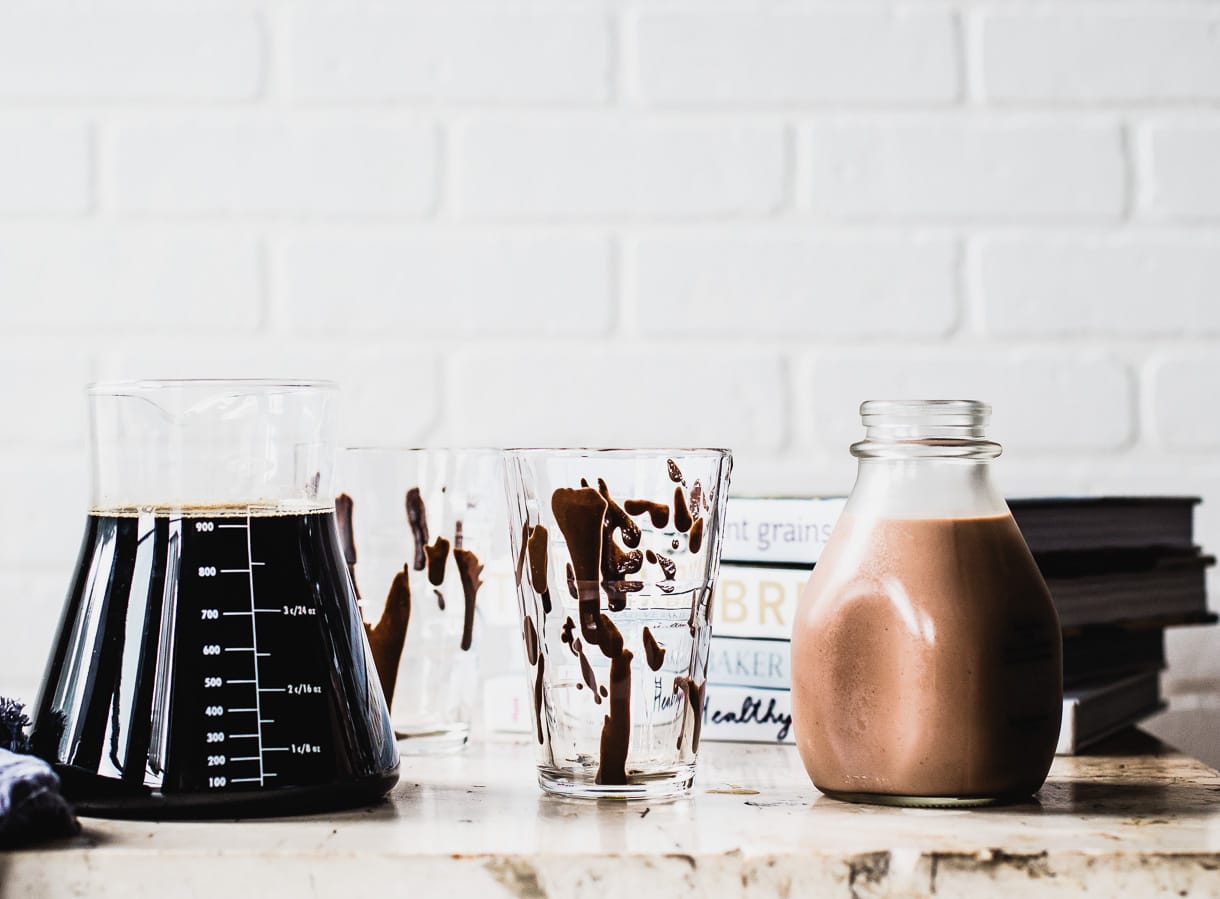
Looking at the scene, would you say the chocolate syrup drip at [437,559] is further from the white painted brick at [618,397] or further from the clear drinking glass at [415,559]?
the white painted brick at [618,397]

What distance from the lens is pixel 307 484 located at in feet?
2.25

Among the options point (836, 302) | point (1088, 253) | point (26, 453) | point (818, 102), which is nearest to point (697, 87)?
point (818, 102)

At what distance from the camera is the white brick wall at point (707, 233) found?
3.87 ft

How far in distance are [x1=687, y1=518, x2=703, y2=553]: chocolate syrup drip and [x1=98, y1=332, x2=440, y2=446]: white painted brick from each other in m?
0.55

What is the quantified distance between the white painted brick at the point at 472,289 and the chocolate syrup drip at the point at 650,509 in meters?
0.53

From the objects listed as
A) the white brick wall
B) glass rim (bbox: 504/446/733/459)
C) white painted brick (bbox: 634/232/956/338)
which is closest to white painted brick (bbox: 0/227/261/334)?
the white brick wall

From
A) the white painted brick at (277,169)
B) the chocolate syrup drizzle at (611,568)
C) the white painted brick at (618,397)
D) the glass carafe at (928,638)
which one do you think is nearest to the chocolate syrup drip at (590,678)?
the chocolate syrup drizzle at (611,568)

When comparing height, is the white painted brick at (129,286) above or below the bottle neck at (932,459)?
above

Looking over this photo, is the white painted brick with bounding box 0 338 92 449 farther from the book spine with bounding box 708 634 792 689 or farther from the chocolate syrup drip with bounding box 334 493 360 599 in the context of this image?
the book spine with bounding box 708 634 792 689

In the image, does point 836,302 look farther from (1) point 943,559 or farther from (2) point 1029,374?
(1) point 943,559

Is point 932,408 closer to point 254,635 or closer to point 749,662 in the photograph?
point 749,662

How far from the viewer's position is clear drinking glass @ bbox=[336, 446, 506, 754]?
84cm

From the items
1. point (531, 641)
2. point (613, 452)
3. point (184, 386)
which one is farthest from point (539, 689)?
point (184, 386)

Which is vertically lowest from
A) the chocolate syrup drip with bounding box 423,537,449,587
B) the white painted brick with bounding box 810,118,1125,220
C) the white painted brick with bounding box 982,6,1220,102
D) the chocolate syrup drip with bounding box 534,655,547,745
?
the chocolate syrup drip with bounding box 534,655,547,745
